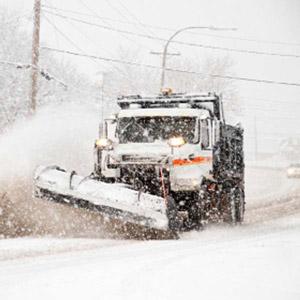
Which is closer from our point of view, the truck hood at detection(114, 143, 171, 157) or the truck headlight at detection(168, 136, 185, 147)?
the truck headlight at detection(168, 136, 185, 147)

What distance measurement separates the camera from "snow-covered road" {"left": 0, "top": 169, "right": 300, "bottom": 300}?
204 inches

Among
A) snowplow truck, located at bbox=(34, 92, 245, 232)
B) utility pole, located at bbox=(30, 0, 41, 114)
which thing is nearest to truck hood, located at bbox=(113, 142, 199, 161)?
snowplow truck, located at bbox=(34, 92, 245, 232)

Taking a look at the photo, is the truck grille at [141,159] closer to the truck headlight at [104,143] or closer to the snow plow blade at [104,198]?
the truck headlight at [104,143]

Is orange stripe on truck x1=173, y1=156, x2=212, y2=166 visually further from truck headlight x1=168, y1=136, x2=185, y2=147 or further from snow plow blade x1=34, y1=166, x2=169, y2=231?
snow plow blade x1=34, y1=166, x2=169, y2=231

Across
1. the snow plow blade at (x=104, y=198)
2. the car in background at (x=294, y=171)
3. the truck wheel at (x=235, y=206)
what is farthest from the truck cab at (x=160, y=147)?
the car in background at (x=294, y=171)

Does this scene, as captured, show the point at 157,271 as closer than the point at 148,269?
Yes

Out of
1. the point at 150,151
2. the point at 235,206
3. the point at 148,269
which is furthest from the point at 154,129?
the point at 148,269

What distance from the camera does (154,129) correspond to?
11719mm

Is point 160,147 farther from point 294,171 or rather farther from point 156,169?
point 294,171

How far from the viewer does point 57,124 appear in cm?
1556

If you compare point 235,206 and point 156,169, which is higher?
point 156,169

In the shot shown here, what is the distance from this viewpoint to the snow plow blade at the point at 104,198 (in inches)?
392

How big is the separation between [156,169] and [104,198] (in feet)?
4.22

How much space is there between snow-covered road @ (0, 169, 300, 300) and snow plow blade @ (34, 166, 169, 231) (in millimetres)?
424
